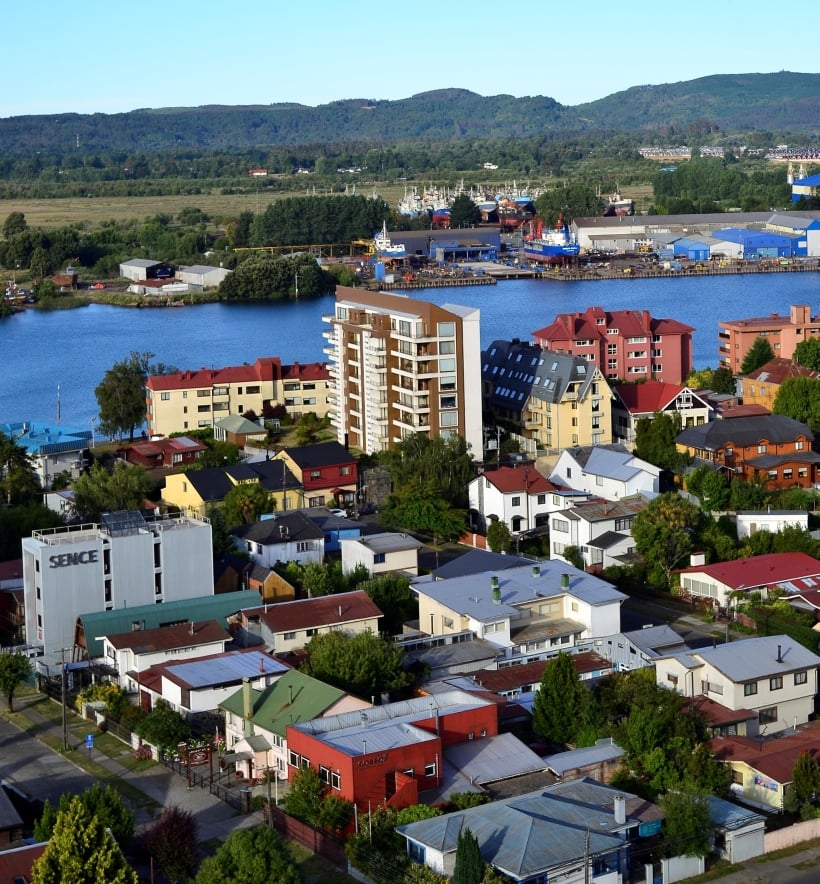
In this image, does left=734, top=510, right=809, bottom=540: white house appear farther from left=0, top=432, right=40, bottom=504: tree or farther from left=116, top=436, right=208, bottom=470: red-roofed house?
left=0, top=432, right=40, bottom=504: tree

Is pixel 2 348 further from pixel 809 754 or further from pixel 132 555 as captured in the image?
pixel 809 754

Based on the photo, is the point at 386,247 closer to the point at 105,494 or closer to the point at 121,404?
the point at 121,404

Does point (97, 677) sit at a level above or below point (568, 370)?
below

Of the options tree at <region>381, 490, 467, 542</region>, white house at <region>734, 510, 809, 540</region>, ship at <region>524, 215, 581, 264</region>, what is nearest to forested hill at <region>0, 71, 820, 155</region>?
ship at <region>524, 215, 581, 264</region>

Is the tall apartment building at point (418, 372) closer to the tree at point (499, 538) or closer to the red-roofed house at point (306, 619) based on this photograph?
the tree at point (499, 538)

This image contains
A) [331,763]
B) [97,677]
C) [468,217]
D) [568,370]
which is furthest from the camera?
[468,217]

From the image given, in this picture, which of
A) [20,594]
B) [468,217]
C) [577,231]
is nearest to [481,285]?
[577,231]

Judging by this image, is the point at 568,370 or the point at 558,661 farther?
the point at 568,370
